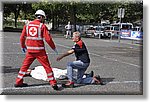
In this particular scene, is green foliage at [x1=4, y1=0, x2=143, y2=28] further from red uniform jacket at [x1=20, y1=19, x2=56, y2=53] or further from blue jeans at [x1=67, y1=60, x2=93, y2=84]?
red uniform jacket at [x1=20, y1=19, x2=56, y2=53]

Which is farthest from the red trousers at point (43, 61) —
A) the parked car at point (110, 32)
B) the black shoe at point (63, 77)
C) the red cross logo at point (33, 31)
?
the parked car at point (110, 32)

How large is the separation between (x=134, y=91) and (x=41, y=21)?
2825 millimetres

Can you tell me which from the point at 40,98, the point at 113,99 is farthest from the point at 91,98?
the point at 40,98

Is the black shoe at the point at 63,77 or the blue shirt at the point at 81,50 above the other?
the blue shirt at the point at 81,50

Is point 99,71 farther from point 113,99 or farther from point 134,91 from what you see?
point 113,99

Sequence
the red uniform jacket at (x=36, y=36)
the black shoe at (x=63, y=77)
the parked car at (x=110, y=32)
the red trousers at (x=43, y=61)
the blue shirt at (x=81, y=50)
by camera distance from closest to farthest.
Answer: the red uniform jacket at (x=36, y=36) < the red trousers at (x=43, y=61) < the blue shirt at (x=81, y=50) < the black shoe at (x=63, y=77) < the parked car at (x=110, y=32)

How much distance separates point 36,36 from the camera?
23.0 ft

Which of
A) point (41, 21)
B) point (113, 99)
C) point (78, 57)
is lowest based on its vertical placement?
point (113, 99)

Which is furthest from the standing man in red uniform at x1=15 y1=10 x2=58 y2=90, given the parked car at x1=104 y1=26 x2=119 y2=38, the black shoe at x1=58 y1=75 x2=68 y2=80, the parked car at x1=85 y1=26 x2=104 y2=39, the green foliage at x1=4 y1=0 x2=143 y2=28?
the parked car at x1=85 y1=26 x2=104 y2=39

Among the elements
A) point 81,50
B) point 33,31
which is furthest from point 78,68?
point 33,31

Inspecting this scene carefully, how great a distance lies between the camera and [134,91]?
7.56 m

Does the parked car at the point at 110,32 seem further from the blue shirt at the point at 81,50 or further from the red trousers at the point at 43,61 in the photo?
the red trousers at the point at 43,61

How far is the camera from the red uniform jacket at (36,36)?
6965 mm

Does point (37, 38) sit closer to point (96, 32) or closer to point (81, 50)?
point (81, 50)
